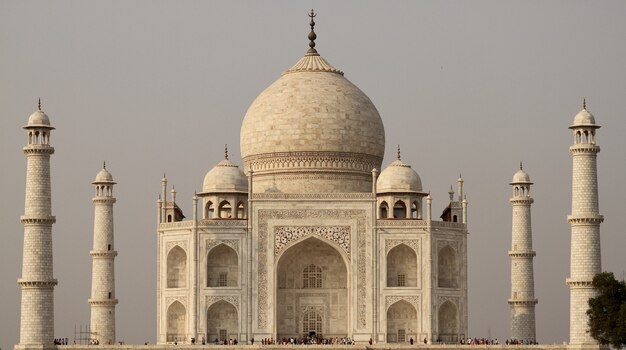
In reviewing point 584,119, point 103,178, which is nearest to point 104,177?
Result: point 103,178

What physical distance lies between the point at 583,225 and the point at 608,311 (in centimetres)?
252

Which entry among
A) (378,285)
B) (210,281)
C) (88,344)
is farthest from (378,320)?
(88,344)

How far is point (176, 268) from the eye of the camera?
51.4 m

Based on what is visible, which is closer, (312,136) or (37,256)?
(37,256)

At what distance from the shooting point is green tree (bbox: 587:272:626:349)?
4666 cm

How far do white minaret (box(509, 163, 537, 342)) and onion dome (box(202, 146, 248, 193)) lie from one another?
342 inches

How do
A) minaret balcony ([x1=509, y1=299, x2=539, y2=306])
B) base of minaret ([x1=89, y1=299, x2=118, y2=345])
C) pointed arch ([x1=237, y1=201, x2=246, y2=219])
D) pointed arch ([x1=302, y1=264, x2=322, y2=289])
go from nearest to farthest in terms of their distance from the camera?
1. pointed arch ([x1=302, y1=264, x2=322, y2=289])
2. pointed arch ([x1=237, y1=201, x2=246, y2=219])
3. base of minaret ([x1=89, y1=299, x2=118, y2=345])
4. minaret balcony ([x1=509, y1=299, x2=539, y2=306])

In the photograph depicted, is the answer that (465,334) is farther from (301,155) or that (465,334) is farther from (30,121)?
(30,121)

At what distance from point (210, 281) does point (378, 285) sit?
15.4 ft

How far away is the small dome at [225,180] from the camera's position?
51.9 m

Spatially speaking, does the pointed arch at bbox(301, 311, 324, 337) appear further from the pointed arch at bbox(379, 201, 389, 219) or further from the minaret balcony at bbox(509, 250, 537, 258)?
the minaret balcony at bbox(509, 250, 537, 258)

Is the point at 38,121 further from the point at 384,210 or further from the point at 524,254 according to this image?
the point at 524,254

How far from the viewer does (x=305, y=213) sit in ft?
166

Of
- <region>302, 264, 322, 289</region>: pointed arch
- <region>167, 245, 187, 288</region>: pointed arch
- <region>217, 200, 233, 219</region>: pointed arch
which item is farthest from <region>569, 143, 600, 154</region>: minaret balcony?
<region>167, 245, 187, 288</region>: pointed arch
